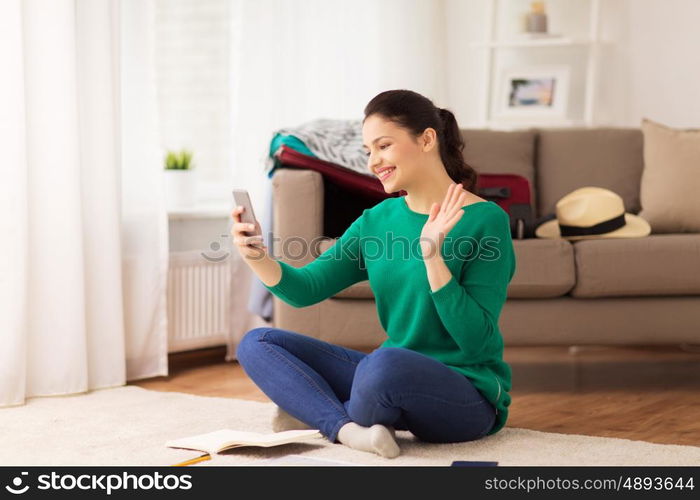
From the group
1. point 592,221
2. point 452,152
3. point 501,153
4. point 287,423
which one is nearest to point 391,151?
point 452,152

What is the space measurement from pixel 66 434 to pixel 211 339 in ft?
4.16

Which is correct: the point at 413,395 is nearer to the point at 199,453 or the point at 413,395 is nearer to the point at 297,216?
the point at 199,453

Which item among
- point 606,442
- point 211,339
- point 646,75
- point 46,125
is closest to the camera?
→ point 606,442

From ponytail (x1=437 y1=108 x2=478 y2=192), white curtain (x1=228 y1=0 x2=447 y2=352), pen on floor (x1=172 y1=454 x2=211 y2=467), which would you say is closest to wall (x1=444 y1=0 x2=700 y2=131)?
white curtain (x1=228 y1=0 x2=447 y2=352)

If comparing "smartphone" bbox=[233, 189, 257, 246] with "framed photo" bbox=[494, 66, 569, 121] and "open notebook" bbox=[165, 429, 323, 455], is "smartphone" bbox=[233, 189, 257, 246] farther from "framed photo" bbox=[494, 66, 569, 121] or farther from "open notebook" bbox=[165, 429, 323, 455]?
"framed photo" bbox=[494, 66, 569, 121]

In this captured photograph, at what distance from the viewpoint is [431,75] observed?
4363 millimetres

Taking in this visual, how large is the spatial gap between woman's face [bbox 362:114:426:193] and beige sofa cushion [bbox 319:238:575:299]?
0.75 m

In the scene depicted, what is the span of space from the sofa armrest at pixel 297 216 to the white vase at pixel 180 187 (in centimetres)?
81

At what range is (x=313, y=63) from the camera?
3.85 metres

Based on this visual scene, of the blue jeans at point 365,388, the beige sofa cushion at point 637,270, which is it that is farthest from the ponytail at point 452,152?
the beige sofa cushion at point 637,270

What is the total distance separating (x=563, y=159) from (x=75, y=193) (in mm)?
1714

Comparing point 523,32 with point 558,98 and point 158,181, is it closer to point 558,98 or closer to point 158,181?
point 558,98

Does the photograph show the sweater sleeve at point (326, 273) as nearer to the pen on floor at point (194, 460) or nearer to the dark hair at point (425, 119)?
the dark hair at point (425, 119)
